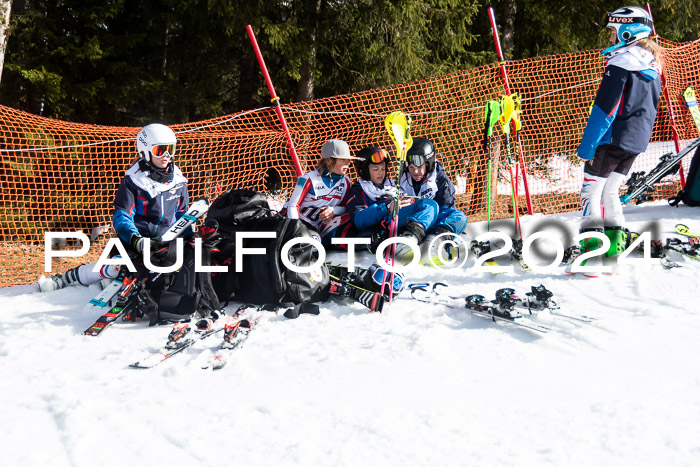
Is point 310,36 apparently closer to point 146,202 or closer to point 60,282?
point 146,202

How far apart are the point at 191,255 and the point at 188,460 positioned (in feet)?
6.57

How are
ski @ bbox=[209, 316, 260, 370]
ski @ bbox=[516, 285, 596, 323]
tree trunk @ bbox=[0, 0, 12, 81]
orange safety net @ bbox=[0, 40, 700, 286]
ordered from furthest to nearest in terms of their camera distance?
orange safety net @ bbox=[0, 40, 700, 286] < tree trunk @ bbox=[0, 0, 12, 81] < ski @ bbox=[516, 285, 596, 323] < ski @ bbox=[209, 316, 260, 370]

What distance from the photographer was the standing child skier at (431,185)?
216 inches

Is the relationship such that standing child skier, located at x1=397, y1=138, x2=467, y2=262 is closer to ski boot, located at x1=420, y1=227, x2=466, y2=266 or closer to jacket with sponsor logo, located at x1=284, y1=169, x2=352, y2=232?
ski boot, located at x1=420, y1=227, x2=466, y2=266

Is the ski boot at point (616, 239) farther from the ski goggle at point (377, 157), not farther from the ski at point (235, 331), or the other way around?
the ski at point (235, 331)

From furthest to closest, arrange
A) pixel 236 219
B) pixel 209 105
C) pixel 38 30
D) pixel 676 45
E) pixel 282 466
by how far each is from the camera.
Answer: pixel 209 105 → pixel 38 30 → pixel 676 45 → pixel 236 219 → pixel 282 466

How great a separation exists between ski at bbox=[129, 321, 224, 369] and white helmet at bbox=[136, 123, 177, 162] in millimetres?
1560

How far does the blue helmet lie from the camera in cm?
438

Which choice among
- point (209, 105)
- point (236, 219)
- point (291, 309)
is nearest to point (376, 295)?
point (291, 309)

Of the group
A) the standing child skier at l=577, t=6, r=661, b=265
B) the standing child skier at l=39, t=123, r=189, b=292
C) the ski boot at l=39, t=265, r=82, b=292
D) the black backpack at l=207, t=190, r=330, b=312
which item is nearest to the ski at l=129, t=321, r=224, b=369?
the black backpack at l=207, t=190, r=330, b=312

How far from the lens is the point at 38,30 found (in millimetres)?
8672

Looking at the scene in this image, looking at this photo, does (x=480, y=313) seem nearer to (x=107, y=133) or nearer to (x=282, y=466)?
(x=282, y=466)

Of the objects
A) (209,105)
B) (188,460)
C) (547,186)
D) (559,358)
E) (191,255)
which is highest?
(209,105)

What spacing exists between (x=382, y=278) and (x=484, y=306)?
74cm
